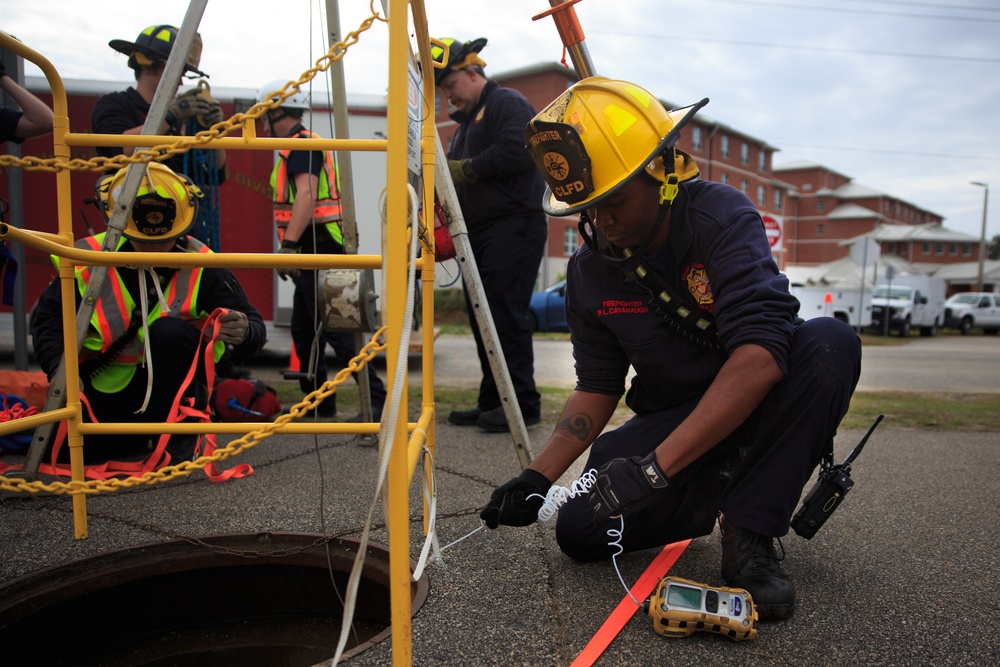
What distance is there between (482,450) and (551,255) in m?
30.4

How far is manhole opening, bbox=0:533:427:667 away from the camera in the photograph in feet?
6.82

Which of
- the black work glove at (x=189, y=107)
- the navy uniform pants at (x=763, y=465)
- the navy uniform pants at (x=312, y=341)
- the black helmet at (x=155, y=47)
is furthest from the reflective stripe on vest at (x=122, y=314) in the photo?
the navy uniform pants at (x=763, y=465)

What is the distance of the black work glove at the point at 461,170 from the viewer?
3.82 meters

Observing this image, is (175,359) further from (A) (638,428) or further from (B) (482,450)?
(A) (638,428)

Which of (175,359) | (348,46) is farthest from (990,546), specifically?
(175,359)

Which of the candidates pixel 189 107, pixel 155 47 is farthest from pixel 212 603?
pixel 155 47

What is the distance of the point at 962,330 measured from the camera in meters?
26.0

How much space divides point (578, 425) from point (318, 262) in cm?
93

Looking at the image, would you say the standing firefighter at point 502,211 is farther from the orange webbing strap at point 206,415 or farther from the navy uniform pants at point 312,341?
the orange webbing strap at point 206,415

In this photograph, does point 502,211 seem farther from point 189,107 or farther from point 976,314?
point 976,314

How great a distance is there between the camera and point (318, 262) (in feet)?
5.88

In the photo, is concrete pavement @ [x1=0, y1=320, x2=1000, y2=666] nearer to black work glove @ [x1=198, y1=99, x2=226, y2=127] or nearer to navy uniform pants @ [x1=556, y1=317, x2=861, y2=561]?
navy uniform pants @ [x1=556, y1=317, x2=861, y2=561]

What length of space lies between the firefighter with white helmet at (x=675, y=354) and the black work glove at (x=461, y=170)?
5.83 feet

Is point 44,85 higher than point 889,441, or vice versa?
point 44,85
